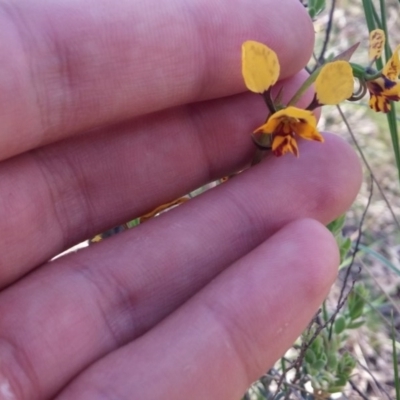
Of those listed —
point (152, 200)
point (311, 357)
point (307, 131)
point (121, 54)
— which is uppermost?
point (121, 54)

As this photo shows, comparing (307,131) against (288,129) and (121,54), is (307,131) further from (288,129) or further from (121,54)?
(121,54)

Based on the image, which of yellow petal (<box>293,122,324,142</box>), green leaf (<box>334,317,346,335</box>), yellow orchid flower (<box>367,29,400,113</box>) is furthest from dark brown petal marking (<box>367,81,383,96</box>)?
green leaf (<box>334,317,346,335</box>)

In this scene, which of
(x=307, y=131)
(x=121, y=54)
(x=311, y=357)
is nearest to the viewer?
(x=307, y=131)

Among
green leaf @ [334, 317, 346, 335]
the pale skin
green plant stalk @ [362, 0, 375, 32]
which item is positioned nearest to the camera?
the pale skin

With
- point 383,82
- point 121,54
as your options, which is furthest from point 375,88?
point 121,54

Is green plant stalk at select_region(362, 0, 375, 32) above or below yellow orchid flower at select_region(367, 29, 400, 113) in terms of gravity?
above

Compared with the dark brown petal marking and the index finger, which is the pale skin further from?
the dark brown petal marking
